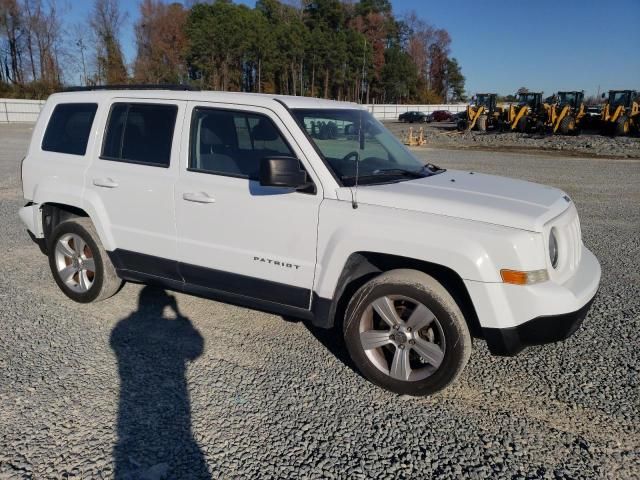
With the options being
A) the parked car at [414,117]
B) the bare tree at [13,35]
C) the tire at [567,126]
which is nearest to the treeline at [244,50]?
the bare tree at [13,35]

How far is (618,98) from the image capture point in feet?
100

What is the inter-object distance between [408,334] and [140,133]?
270 centimetres

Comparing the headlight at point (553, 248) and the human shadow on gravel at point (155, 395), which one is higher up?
the headlight at point (553, 248)

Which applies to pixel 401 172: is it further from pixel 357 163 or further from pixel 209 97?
pixel 209 97

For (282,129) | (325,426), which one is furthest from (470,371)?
(282,129)

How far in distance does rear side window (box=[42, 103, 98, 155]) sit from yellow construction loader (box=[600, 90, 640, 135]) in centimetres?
2897

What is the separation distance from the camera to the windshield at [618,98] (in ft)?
98.3

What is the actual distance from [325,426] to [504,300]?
1280 millimetres

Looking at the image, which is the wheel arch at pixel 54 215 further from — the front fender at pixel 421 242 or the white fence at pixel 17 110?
the white fence at pixel 17 110

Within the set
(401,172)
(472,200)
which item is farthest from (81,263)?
(472,200)

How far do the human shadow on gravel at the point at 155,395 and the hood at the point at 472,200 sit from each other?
1702 millimetres

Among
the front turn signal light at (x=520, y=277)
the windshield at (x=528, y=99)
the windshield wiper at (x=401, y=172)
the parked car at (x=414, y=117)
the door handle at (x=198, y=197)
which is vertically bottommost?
the parked car at (x=414, y=117)

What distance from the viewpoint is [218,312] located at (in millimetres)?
4730

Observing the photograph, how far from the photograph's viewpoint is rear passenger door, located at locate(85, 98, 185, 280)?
4156 millimetres
